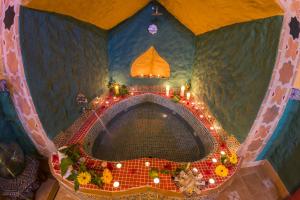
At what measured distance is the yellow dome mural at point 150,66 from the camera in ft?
15.8

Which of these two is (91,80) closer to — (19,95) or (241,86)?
(19,95)

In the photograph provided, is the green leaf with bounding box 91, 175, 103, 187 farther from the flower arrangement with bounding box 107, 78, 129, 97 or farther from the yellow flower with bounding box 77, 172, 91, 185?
the flower arrangement with bounding box 107, 78, 129, 97

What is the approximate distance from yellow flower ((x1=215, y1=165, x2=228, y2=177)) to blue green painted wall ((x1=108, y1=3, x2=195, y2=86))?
269cm

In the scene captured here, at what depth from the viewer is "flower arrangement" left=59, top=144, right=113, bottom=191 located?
8.30ft

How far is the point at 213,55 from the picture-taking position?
379 cm

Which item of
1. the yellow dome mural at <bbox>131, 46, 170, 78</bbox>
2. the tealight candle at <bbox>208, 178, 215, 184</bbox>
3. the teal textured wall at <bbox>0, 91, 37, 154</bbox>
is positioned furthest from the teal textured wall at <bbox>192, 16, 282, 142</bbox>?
the teal textured wall at <bbox>0, 91, 37, 154</bbox>

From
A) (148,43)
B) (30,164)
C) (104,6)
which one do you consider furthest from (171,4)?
(30,164)

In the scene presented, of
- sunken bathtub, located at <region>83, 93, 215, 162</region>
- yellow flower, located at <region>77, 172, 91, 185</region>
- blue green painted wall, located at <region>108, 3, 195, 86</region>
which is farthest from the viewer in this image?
blue green painted wall, located at <region>108, 3, 195, 86</region>

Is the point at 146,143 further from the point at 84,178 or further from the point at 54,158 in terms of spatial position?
the point at 54,158

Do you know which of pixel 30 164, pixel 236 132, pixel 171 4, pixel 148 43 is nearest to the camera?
pixel 30 164

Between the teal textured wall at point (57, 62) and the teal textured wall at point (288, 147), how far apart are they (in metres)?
3.47

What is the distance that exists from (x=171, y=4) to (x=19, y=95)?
3.12 metres

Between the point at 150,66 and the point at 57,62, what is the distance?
2.63 meters

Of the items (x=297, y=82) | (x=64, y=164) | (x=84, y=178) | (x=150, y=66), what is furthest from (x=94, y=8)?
(x=297, y=82)
